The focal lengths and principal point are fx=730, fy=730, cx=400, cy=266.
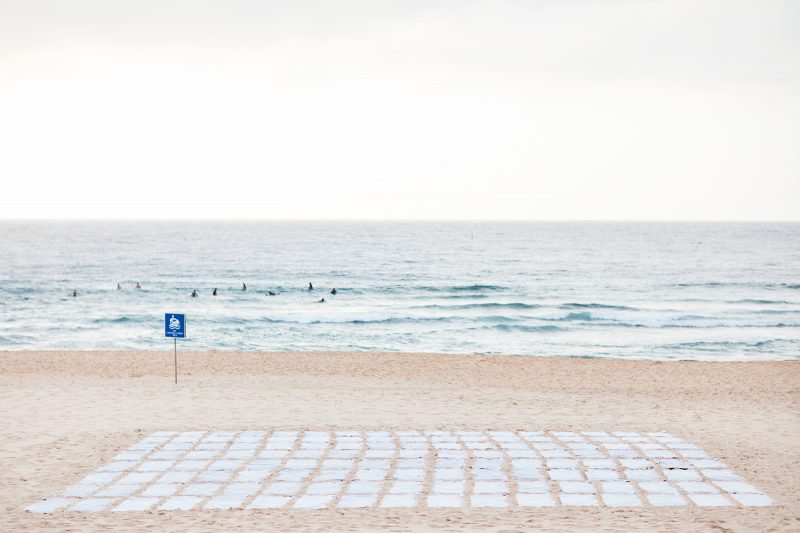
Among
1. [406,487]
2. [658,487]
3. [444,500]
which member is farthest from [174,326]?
[658,487]

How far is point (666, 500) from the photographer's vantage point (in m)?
8.71

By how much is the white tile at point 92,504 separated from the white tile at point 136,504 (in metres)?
0.19

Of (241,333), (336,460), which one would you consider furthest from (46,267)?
(336,460)

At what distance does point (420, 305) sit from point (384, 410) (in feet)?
94.2

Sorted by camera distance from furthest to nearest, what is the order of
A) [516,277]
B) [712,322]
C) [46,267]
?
[46,267] → [516,277] → [712,322]

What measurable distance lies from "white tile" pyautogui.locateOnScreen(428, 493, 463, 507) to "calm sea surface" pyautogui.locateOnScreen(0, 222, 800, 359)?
19.6 metres

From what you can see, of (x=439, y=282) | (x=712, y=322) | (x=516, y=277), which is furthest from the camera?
(x=516, y=277)

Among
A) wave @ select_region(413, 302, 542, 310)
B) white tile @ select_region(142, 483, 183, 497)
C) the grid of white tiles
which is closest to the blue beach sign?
the grid of white tiles

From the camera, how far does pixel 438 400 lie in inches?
615

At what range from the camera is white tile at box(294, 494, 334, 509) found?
8.50 metres

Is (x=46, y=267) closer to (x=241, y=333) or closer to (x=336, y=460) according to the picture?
(x=241, y=333)

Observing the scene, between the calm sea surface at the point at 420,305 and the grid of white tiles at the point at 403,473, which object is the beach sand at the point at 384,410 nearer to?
the grid of white tiles at the point at 403,473

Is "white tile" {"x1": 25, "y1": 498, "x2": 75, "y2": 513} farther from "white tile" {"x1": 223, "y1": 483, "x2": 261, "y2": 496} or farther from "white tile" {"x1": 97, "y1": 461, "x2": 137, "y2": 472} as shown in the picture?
"white tile" {"x1": 223, "y1": 483, "x2": 261, "y2": 496}

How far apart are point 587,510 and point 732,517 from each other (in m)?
1.60
